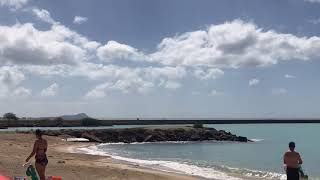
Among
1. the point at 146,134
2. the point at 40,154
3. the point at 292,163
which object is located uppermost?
the point at 146,134

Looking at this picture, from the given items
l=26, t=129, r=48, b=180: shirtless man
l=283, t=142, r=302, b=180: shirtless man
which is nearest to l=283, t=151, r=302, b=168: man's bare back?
l=283, t=142, r=302, b=180: shirtless man

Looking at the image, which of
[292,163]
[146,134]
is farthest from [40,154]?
[146,134]

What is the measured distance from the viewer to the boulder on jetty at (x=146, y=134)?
68875 millimetres

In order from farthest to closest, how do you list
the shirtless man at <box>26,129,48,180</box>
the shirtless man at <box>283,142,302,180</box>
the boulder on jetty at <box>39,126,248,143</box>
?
the boulder on jetty at <box>39,126,248,143</box>, the shirtless man at <box>26,129,48,180</box>, the shirtless man at <box>283,142,302,180</box>

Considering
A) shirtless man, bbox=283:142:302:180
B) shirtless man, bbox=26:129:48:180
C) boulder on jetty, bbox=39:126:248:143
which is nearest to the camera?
shirtless man, bbox=283:142:302:180

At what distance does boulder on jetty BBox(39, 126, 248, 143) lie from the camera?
68875 mm

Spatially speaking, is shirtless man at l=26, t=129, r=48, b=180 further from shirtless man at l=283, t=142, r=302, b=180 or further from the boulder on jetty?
the boulder on jetty

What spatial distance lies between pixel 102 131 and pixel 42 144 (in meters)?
59.1

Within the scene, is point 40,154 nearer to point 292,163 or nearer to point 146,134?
point 292,163

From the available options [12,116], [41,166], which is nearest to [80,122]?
[12,116]

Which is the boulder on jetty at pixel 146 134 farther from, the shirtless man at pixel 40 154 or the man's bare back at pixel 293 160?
the man's bare back at pixel 293 160

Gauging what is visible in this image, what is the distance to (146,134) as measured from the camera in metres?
74.6

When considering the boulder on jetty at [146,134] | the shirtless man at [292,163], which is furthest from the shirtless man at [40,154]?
the boulder on jetty at [146,134]

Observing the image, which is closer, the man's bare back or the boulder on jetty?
the man's bare back
